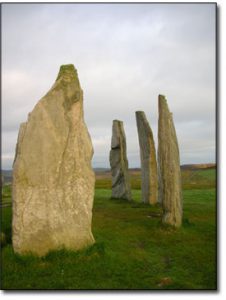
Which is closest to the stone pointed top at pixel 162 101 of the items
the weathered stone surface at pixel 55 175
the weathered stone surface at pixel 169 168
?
the weathered stone surface at pixel 169 168

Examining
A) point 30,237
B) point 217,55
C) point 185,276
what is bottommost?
point 185,276

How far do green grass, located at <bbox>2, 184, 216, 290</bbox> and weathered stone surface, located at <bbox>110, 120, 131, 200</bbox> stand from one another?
905cm

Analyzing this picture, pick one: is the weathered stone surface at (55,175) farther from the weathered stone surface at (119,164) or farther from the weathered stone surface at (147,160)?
the weathered stone surface at (119,164)

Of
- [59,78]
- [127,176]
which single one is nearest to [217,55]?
[59,78]

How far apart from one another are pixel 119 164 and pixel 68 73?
14507 millimetres

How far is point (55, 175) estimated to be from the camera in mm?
11492

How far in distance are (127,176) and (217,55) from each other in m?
16.1

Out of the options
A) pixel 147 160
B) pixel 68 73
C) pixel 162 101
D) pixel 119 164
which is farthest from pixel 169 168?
pixel 119 164

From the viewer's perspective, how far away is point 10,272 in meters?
10.1

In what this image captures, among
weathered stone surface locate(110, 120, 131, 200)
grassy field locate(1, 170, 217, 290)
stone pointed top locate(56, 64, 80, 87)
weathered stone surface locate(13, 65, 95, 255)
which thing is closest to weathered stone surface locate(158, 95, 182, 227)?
grassy field locate(1, 170, 217, 290)

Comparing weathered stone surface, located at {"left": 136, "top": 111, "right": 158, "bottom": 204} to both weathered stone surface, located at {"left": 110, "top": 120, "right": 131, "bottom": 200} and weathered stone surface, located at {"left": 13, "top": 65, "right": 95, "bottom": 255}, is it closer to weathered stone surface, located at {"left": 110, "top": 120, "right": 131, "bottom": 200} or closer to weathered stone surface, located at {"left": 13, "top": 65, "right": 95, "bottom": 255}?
weathered stone surface, located at {"left": 110, "top": 120, "right": 131, "bottom": 200}

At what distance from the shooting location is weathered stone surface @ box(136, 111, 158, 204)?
2389 centimetres

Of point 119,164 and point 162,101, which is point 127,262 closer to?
point 162,101

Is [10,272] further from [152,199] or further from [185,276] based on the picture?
[152,199]
